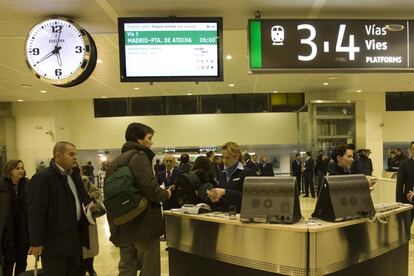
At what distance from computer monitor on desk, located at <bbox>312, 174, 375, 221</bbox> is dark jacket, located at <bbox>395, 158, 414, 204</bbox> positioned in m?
2.44

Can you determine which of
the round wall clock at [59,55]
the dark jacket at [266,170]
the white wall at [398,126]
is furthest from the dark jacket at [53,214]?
the white wall at [398,126]

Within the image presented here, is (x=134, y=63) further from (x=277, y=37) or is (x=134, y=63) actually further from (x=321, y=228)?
(x=321, y=228)

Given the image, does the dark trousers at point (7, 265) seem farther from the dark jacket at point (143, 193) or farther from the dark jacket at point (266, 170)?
the dark jacket at point (266, 170)

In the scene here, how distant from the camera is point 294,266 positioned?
2.86m

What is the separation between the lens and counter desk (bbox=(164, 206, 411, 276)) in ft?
9.34

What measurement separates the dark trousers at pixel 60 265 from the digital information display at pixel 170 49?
178 centimetres

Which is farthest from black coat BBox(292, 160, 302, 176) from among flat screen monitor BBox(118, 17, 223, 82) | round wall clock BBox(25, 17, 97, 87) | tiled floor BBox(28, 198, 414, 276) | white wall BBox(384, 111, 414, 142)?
round wall clock BBox(25, 17, 97, 87)

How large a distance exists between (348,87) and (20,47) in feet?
32.3

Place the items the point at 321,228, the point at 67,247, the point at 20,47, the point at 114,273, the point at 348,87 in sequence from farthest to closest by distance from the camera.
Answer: the point at 348,87 → the point at 20,47 → the point at 114,273 → the point at 67,247 → the point at 321,228

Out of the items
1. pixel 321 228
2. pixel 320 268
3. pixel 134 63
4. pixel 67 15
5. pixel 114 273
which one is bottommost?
pixel 114 273

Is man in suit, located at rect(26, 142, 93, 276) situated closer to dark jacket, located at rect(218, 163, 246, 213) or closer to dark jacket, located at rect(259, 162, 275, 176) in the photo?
dark jacket, located at rect(218, 163, 246, 213)

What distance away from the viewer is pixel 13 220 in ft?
13.4

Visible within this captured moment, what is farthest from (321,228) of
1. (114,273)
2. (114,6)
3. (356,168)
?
(114,273)

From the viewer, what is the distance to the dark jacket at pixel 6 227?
13.1ft
